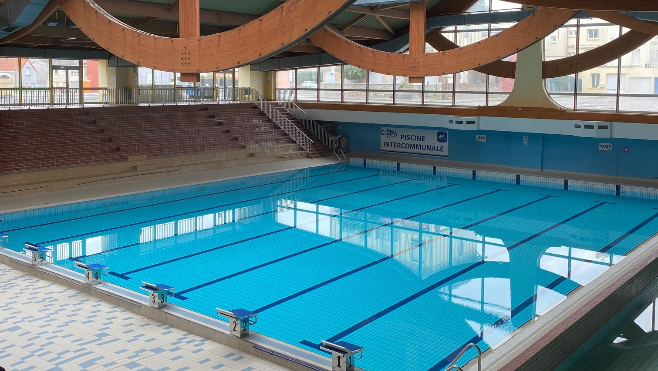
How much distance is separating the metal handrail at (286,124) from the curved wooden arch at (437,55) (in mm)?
10796

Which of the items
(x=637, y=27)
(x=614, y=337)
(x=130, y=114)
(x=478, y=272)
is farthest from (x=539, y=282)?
(x=130, y=114)

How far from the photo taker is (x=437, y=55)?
450 inches

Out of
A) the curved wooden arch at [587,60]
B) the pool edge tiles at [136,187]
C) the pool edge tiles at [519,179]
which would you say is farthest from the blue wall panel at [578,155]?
the pool edge tiles at [136,187]

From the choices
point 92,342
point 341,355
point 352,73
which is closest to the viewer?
point 341,355

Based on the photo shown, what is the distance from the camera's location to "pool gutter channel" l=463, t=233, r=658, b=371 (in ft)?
19.9

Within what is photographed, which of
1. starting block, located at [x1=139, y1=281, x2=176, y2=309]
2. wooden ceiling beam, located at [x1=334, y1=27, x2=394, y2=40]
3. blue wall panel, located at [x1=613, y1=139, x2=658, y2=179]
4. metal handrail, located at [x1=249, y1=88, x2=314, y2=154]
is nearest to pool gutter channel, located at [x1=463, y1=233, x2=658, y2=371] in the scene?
starting block, located at [x1=139, y1=281, x2=176, y2=309]

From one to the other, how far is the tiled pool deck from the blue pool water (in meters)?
1.21

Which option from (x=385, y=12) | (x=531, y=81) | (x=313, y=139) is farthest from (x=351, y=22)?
(x=531, y=81)

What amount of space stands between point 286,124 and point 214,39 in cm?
1634

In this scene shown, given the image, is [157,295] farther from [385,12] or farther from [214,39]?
[385,12]

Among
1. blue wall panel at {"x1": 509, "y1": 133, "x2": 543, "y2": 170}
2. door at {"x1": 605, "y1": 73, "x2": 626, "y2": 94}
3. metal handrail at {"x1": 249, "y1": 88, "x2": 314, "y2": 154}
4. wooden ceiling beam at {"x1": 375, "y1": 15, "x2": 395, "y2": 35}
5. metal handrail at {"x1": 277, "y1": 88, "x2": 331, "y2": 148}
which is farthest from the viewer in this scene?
metal handrail at {"x1": 277, "y1": 88, "x2": 331, "y2": 148}

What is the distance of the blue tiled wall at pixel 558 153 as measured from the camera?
17.6m

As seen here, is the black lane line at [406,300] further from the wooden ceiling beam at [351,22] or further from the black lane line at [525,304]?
the wooden ceiling beam at [351,22]

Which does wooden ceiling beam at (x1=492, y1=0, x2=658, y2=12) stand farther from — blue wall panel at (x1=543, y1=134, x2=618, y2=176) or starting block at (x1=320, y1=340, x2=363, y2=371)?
blue wall panel at (x1=543, y1=134, x2=618, y2=176)
